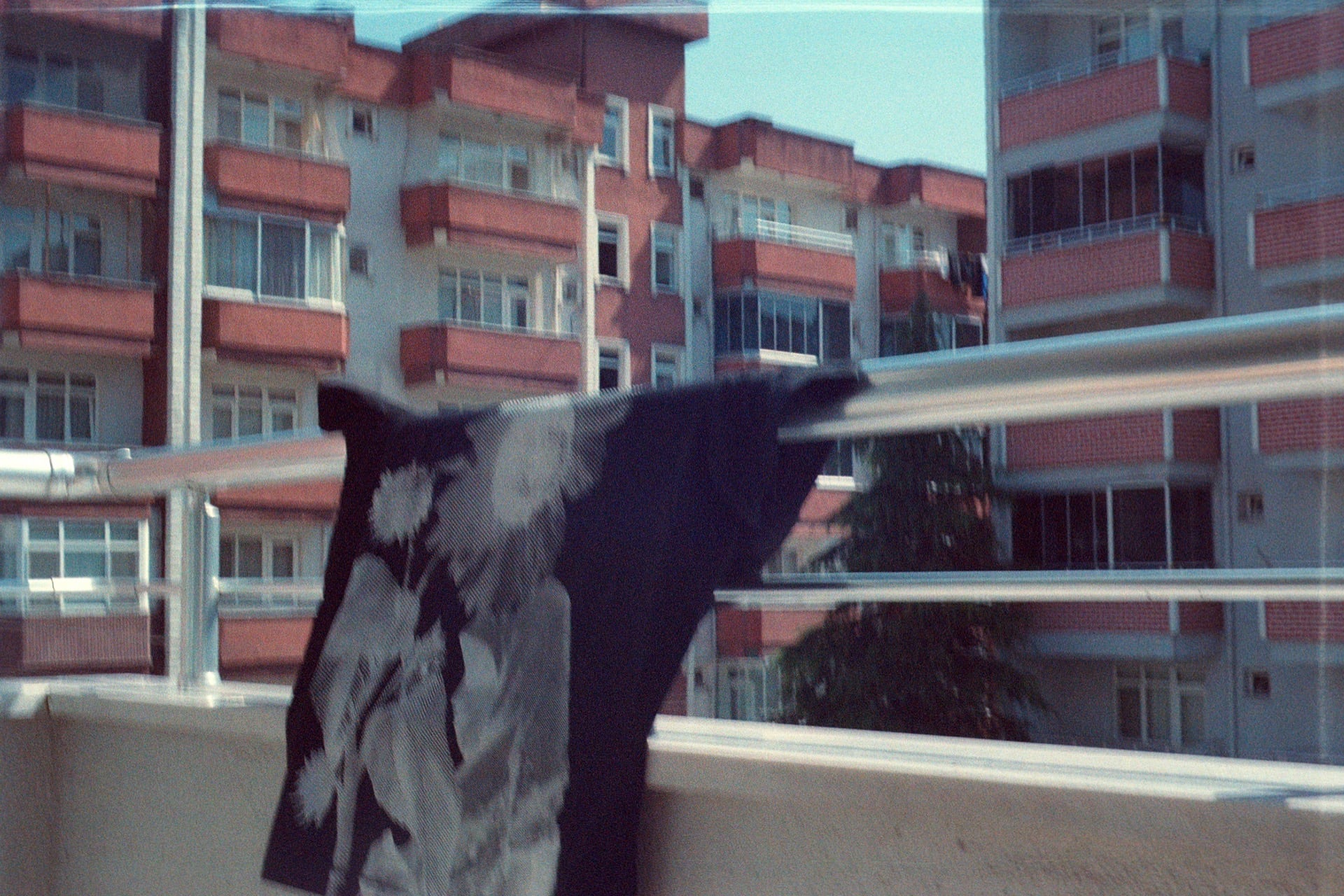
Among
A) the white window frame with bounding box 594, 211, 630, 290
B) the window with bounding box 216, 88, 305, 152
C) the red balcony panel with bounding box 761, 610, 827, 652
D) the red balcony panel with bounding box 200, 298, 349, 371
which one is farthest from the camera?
the white window frame with bounding box 594, 211, 630, 290

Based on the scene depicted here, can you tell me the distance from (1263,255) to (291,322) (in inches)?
248

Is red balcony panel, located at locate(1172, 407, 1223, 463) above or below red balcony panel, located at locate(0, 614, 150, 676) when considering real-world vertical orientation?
above

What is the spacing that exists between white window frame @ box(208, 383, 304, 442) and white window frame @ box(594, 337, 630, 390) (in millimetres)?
2224

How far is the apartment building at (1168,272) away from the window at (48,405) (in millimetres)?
6115

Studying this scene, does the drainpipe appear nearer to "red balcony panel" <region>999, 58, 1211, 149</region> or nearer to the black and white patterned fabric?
"red balcony panel" <region>999, 58, 1211, 149</region>

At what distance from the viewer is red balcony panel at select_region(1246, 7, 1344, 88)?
616 cm

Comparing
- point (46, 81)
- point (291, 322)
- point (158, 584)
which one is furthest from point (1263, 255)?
point (46, 81)

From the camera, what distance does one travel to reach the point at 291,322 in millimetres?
10461

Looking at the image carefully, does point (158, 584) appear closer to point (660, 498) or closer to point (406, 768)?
point (406, 768)

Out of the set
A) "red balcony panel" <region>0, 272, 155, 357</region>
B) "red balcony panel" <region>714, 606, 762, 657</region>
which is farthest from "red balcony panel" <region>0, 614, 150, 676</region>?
"red balcony panel" <region>714, 606, 762, 657</region>

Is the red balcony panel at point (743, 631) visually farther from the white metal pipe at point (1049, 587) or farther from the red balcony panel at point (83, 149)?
the white metal pipe at point (1049, 587)

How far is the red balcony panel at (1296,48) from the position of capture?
6160 mm

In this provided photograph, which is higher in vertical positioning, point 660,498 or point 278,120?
point 278,120

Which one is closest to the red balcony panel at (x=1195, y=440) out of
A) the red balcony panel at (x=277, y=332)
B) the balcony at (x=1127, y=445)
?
the balcony at (x=1127, y=445)
